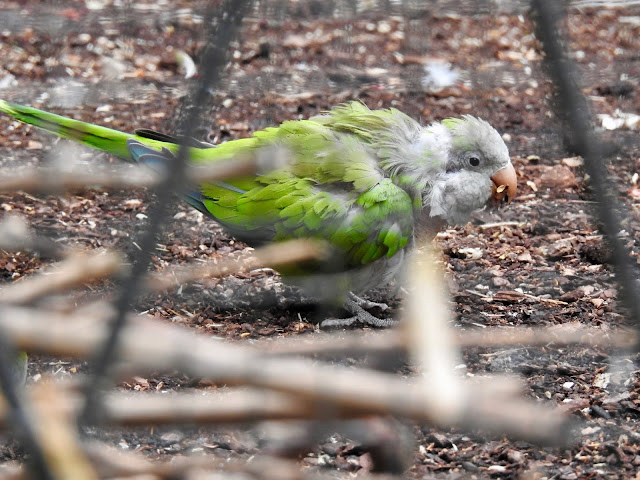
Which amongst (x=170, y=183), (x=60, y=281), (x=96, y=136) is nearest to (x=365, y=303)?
(x=96, y=136)

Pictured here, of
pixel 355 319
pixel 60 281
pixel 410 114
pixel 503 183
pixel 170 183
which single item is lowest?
pixel 170 183

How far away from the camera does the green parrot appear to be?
89.5 inches

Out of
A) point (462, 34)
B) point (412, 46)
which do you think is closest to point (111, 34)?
point (412, 46)

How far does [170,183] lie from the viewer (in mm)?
626

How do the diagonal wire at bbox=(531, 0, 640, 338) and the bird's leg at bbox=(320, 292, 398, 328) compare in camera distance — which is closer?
the diagonal wire at bbox=(531, 0, 640, 338)

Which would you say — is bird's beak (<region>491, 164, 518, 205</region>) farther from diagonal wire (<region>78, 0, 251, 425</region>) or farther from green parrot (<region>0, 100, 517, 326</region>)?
diagonal wire (<region>78, 0, 251, 425</region>)

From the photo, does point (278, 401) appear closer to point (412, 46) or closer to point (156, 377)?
point (156, 377)

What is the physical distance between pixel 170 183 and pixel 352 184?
1680 millimetres

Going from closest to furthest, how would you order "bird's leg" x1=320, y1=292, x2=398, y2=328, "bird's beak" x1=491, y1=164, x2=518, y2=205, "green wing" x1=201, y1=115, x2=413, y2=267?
"green wing" x1=201, y1=115, x2=413, y2=267, "bird's beak" x1=491, y1=164, x2=518, y2=205, "bird's leg" x1=320, y1=292, x2=398, y2=328

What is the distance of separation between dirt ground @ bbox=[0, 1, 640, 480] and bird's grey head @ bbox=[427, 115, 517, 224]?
194 mm

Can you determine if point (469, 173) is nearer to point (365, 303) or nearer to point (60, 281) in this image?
point (365, 303)

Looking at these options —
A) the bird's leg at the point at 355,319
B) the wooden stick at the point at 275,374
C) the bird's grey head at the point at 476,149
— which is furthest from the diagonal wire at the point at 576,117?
the bird's leg at the point at 355,319

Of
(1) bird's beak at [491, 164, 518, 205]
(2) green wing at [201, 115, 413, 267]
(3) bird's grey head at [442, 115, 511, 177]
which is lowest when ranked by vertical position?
(2) green wing at [201, 115, 413, 267]

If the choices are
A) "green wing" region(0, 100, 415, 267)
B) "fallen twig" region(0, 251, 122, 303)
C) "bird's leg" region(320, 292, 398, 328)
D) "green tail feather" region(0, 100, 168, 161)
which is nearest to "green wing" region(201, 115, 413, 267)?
"green wing" region(0, 100, 415, 267)
